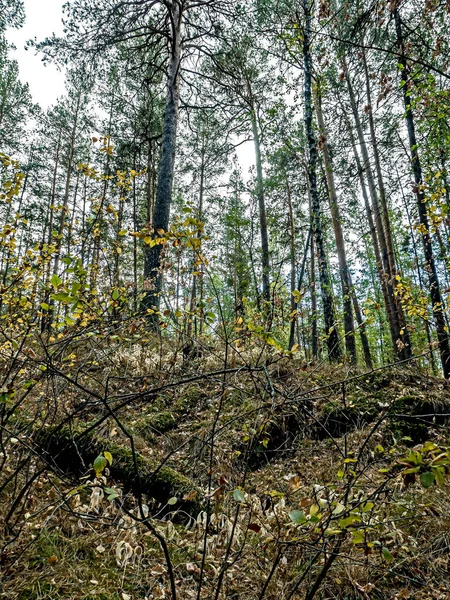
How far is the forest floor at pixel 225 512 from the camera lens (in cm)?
142

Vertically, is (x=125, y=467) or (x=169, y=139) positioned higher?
(x=169, y=139)

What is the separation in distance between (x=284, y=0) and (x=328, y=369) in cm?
924

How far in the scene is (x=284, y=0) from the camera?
827 centimetres

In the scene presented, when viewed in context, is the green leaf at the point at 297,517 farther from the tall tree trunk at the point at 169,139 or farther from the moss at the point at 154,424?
the tall tree trunk at the point at 169,139

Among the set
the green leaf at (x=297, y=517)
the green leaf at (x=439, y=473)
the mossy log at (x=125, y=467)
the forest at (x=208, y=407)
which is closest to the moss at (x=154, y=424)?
the forest at (x=208, y=407)

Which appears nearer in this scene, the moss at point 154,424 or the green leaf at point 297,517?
the green leaf at point 297,517

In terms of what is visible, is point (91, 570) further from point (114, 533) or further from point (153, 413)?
point (153, 413)

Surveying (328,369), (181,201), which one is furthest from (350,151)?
(328,369)

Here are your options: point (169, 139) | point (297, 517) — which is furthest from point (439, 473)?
point (169, 139)

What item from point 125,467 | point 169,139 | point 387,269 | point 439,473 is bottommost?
point 125,467

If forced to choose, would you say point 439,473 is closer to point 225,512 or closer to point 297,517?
point 297,517

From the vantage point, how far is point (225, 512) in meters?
2.31

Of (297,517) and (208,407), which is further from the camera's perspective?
(208,407)

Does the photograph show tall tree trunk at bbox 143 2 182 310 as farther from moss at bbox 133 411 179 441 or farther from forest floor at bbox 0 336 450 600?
forest floor at bbox 0 336 450 600
